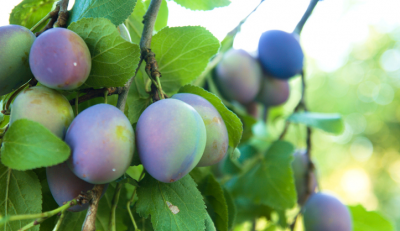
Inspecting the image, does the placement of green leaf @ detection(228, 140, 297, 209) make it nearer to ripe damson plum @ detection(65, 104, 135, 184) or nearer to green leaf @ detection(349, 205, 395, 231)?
green leaf @ detection(349, 205, 395, 231)

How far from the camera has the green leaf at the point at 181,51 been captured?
39 centimetres

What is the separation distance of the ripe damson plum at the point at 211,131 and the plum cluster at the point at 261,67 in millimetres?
325

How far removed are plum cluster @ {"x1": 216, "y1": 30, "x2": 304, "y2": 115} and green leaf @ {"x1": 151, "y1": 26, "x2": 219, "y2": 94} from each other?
0.75 ft

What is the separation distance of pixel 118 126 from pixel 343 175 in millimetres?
6266

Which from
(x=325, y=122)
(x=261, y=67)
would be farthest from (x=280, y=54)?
(x=325, y=122)

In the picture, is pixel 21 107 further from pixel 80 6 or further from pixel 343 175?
pixel 343 175

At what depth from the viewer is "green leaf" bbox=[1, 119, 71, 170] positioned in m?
0.24

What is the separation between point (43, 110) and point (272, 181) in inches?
19.3

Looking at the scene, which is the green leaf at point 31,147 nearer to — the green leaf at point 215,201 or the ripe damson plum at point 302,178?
the green leaf at point 215,201

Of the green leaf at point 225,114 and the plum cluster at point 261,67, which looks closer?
the green leaf at point 225,114

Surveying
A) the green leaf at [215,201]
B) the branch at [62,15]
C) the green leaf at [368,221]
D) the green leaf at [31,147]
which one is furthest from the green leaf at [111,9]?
the green leaf at [368,221]

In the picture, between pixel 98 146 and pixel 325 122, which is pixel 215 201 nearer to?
pixel 98 146

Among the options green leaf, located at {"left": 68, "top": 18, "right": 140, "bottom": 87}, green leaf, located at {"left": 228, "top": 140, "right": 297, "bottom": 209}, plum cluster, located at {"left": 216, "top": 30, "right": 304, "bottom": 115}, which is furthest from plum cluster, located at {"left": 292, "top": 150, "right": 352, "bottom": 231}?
green leaf, located at {"left": 68, "top": 18, "right": 140, "bottom": 87}

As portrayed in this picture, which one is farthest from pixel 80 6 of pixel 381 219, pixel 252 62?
pixel 381 219
